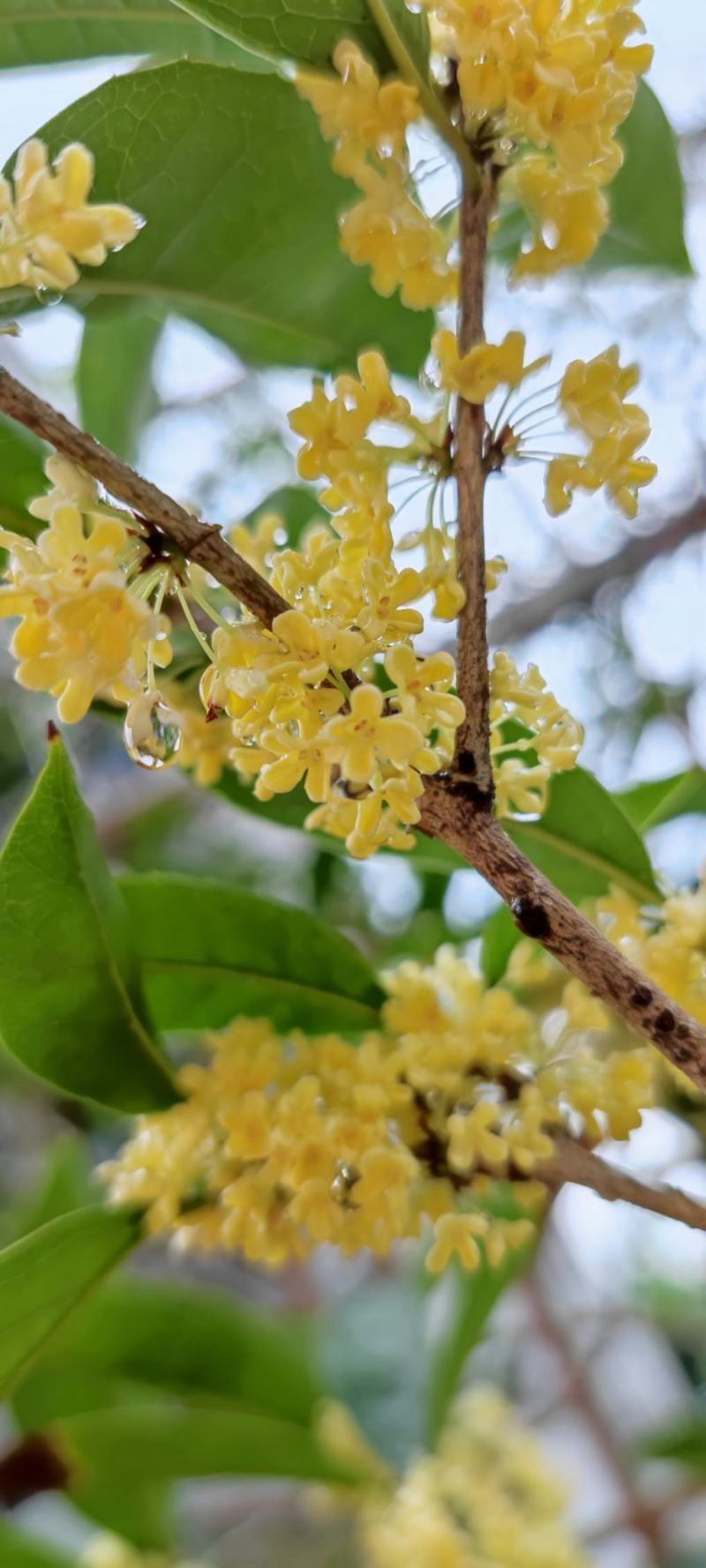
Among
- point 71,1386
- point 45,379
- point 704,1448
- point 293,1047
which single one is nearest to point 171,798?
point 45,379

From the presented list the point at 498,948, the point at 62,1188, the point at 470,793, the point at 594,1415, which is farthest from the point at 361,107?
the point at 594,1415

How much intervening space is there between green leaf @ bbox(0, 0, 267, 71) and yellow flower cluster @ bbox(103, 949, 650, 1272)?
1.59ft

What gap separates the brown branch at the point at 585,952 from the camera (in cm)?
40

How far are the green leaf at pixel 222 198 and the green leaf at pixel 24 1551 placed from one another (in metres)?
1.02

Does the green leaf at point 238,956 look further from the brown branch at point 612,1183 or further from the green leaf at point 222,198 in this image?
the green leaf at point 222,198

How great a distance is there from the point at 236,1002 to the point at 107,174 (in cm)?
43

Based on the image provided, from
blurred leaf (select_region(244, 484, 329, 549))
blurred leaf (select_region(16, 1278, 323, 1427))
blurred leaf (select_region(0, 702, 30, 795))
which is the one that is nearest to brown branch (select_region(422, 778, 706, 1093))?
blurred leaf (select_region(244, 484, 329, 549))

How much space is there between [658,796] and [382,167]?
0.45 metres

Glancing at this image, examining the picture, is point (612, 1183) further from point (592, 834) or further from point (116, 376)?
point (116, 376)

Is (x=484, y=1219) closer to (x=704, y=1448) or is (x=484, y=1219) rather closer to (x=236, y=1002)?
(x=236, y=1002)

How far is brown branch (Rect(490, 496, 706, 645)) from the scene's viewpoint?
1646 mm

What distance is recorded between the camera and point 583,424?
0.44 m

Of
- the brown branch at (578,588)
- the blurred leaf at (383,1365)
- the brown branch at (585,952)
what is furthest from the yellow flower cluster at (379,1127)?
the brown branch at (578,588)

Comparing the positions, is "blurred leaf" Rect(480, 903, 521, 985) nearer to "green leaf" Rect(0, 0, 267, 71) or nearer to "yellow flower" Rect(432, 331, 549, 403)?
"yellow flower" Rect(432, 331, 549, 403)
